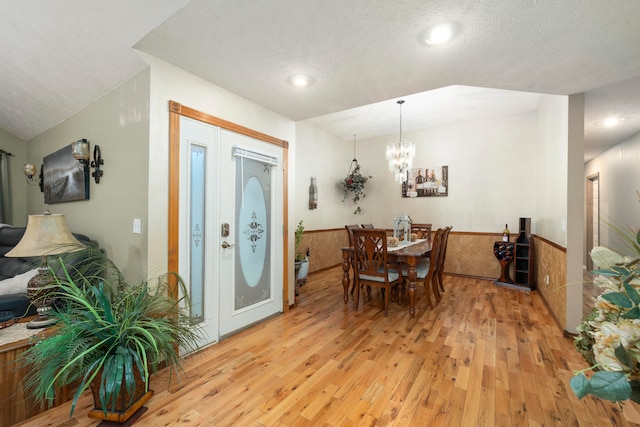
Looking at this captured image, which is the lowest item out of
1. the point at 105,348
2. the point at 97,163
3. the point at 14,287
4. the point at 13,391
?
the point at 13,391

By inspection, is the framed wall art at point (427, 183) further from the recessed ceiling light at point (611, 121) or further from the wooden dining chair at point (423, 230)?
the recessed ceiling light at point (611, 121)

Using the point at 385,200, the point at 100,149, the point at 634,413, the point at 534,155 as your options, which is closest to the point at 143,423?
the point at 100,149

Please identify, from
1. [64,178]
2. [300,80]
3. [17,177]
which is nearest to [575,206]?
[300,80]

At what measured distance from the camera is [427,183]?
523cm

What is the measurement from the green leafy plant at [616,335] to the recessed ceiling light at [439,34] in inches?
61.9

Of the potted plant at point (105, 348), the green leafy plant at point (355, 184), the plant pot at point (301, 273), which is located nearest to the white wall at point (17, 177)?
the potted plant at point (105, 348)

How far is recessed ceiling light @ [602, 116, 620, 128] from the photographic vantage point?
329cm

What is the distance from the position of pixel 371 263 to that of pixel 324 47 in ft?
7.09

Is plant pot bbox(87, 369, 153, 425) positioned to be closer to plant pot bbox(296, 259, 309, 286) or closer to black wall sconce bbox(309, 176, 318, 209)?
A: plant pot bbox(296, 259, 309, 286)

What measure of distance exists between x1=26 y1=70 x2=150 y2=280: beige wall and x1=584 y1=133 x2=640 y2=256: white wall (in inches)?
199

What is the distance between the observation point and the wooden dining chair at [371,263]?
3.01 m

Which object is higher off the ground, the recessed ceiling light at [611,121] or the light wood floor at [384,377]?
the recessed ceiling light at [611,121]

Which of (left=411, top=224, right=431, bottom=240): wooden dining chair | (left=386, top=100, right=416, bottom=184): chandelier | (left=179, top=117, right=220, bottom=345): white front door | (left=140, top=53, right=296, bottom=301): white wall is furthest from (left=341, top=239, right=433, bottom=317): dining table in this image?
(left=140, top=53, right=296, bottom=301): white wall

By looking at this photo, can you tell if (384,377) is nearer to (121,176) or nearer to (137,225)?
(137,225)
